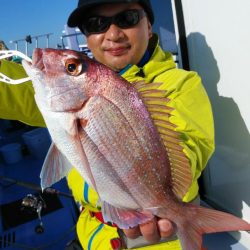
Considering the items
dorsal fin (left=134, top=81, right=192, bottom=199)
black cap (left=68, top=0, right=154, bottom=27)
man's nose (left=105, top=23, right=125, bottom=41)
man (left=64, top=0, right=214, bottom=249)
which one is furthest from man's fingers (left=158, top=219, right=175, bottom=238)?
black cap (left=68, top=0, right=154, bottom=27)

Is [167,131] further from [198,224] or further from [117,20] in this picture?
[117,20]

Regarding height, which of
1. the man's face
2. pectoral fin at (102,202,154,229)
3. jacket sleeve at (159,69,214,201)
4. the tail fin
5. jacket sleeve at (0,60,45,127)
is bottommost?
the tail fin

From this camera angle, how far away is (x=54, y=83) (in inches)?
42.3

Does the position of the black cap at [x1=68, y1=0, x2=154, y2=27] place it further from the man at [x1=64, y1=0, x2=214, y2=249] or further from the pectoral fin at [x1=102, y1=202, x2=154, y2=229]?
the pectoral fin at [x1=102, y1=202, x2=154, y2=229]

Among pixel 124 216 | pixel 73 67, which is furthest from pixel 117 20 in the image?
pixel 124 216

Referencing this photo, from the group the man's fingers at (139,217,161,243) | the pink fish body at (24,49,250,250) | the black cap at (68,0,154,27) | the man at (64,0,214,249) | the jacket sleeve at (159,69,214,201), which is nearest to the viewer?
the pink fish body at (24,49,250,250)

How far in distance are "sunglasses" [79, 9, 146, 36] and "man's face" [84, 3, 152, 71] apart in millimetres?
21

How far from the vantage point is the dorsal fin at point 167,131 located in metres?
1.11

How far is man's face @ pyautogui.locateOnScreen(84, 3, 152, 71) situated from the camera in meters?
1.91

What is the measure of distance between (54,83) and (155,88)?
1.17ft

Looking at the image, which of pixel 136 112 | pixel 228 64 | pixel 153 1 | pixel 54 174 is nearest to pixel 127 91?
pixel 136 112

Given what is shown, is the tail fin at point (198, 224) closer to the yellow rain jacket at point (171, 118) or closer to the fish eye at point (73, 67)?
the yellow rain jacket at point (171, 118)

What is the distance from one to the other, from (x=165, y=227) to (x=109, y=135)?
1.36 feet

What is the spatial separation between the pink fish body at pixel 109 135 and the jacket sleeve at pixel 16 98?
2.85ft
